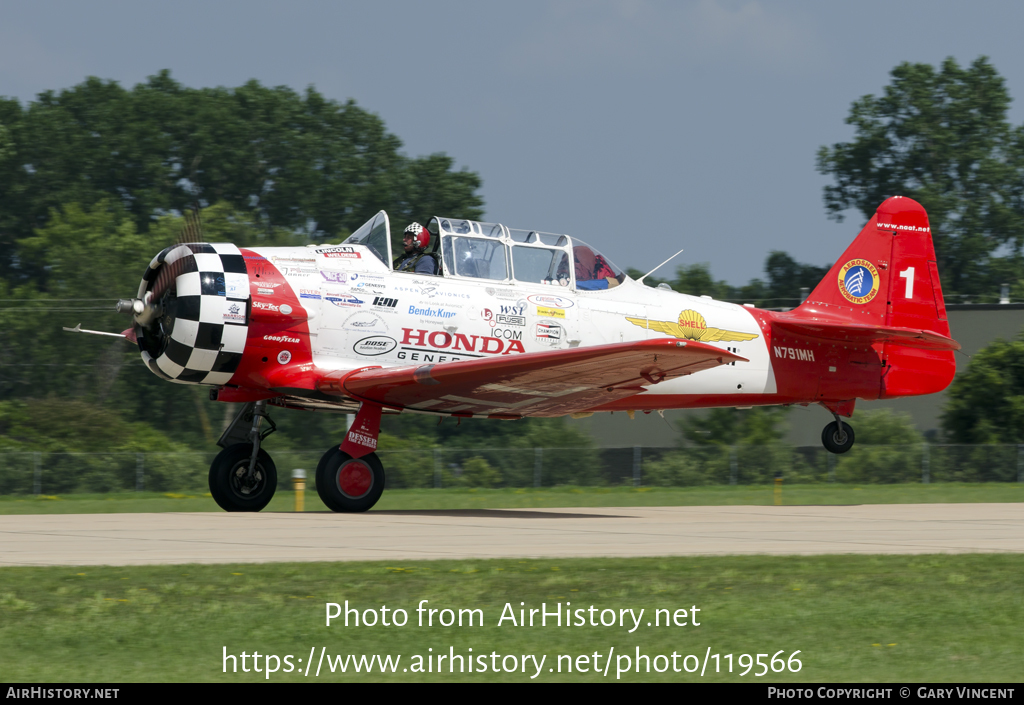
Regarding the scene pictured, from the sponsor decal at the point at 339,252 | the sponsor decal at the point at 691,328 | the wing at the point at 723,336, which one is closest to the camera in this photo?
the sponsor decal at the point at 339,252

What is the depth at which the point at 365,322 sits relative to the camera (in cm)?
1433

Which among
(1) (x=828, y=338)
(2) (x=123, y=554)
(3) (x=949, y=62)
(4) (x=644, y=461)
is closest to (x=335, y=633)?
(2) (x=123, y=554)

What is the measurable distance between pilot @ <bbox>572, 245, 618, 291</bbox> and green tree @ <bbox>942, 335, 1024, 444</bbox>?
23011 mm

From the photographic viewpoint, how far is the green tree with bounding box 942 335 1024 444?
35156 mm

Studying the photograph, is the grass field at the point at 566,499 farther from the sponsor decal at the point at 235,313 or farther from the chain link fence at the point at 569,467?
the sponsor decal at the point at 235,313

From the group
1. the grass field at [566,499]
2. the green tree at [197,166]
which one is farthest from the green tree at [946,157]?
the grass field at [566,499]

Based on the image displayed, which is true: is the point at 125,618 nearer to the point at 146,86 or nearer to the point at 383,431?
the point at 383,431

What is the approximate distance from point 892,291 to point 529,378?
25.1 feet

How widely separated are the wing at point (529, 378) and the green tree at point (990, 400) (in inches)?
934

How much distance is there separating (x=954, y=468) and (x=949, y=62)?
46.4m

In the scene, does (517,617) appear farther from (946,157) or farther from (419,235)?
(946,157)

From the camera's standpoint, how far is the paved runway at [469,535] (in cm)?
1015

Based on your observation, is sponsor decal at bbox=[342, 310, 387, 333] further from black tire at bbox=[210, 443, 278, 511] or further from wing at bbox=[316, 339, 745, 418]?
black tire at bbox=[210, 443, 278, 511]

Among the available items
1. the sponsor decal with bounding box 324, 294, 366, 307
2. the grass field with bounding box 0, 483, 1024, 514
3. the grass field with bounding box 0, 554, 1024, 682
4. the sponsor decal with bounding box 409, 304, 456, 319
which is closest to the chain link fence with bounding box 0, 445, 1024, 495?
the grass field with bounding box 0, 483, 1024, 514
